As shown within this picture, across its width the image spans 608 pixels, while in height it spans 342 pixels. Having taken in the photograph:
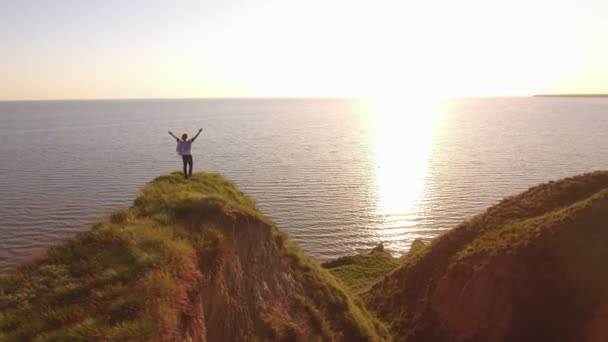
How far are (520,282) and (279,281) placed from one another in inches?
510

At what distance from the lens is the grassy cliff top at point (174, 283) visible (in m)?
10.5

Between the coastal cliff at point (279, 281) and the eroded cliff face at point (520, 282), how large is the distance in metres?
0.06

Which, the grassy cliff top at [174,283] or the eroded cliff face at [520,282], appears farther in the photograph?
the eroded cliff face at [520,282]

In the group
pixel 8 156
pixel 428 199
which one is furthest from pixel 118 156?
pixel 428 199

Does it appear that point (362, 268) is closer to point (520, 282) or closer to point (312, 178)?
point (520, 282)

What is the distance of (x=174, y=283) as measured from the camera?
1230 centimetres

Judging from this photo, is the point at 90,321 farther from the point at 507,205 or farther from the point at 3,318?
the point at 507,205

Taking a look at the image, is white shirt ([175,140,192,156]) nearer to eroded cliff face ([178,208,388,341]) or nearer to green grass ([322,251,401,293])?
eroded cliff face ([178,208,388,341])

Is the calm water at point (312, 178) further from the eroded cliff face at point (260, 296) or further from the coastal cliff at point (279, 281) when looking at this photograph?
the eroded cliff face at point (260, 296)

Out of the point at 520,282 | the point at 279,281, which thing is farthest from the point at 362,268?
the point at 279,281

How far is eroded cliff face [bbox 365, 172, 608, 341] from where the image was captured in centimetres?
2112

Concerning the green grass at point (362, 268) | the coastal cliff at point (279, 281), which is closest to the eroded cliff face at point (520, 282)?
the coastal cliff at point (279, 281)

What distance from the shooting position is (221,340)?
44.9 ft

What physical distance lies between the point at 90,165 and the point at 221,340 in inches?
2836
